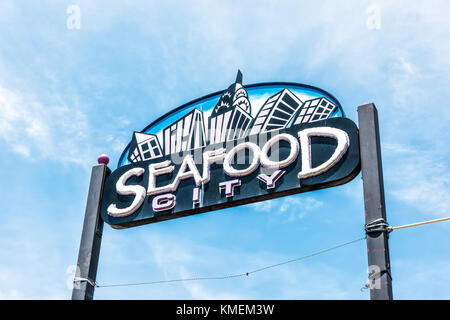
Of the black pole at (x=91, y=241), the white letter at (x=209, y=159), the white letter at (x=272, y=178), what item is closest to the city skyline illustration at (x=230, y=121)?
the white letter at (x=209, y=159)

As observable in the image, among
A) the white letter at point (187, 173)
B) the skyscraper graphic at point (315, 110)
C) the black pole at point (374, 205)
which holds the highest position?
the skyscraper graphic at point (315, 110)

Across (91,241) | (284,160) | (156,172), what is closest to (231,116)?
(284,160)

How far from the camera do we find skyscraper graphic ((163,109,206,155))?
1156 centimetres

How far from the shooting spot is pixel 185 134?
11.8m

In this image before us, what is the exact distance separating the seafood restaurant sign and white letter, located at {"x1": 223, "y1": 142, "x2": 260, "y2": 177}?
18 millimetres

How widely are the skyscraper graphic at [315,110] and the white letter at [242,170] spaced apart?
88 centimetres

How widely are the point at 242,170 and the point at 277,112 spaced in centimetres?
128

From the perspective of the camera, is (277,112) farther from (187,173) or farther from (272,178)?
(187,173)

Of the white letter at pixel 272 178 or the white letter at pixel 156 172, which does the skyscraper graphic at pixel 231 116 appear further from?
the white letter at pixel 272 178

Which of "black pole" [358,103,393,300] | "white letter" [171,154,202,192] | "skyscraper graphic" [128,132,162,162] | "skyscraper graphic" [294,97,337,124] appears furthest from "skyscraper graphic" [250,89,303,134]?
Result: "skyscraper graphic" [128,132,162,162]

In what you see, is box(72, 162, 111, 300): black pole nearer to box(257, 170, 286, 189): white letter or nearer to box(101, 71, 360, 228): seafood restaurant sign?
box(101, 71, 360, 228): seafood restaurant sign

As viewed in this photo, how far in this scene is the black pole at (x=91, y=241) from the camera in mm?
10297
